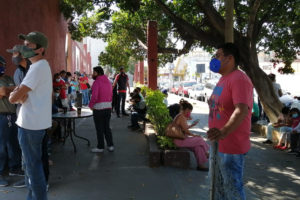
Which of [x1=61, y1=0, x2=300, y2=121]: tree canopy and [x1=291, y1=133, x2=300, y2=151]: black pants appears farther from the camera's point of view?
[x1=61, y1=0, x2=300, y2=121]: tree canopy

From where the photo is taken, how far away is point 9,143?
4.62 m

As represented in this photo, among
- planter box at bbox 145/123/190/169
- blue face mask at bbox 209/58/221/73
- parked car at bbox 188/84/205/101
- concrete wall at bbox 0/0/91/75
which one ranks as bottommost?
planter box at bbox 145/123/190/169

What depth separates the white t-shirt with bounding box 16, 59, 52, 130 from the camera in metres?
2.89

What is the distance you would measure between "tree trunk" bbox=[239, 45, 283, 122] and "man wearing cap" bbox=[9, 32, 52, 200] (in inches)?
264

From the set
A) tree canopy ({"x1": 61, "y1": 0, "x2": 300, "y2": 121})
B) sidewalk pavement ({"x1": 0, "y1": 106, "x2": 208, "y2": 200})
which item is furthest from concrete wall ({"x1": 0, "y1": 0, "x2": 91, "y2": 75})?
sidewalk pavement ({"x1": 0, "y1": 106, "x2": 208, "y2": 200})

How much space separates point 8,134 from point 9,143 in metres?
0.18

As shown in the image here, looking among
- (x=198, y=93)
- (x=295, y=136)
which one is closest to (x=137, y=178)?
(x=295, y=136)

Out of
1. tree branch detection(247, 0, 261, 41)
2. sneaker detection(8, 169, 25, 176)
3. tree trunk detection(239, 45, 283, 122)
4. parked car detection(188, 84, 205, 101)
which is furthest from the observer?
parked car detection(188, 84, 205, 101)

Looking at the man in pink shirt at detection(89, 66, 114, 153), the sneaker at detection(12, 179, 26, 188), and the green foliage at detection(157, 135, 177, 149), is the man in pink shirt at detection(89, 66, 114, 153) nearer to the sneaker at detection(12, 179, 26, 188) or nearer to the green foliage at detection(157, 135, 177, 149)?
the green foliage at detection(157, 135, 177, 149)

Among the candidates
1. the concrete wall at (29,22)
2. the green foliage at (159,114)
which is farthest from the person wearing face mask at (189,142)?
the concrete wall at (29,22)

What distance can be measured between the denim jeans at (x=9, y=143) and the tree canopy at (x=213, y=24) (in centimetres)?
452

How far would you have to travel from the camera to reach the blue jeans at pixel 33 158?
2.98 m

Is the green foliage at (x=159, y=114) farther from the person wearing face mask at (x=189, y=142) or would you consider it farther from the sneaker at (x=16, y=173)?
the sneaker at (x=16, y=173)

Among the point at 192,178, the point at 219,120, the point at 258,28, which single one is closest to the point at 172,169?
the point at 192,178
